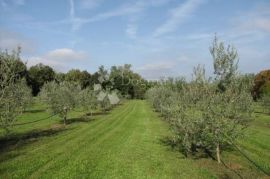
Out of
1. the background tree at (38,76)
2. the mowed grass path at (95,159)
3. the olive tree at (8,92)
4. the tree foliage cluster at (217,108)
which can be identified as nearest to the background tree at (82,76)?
the background tree at (38,76)

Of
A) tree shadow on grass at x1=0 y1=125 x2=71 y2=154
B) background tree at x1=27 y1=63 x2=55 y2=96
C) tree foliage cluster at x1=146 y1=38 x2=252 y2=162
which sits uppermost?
background tree at x1=27 y1=63 x2=55 y2=96

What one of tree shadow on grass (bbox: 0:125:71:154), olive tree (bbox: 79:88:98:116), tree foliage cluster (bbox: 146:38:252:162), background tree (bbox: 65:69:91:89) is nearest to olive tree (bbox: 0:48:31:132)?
tree shadow on grass (bbox: 0:125:71:154)

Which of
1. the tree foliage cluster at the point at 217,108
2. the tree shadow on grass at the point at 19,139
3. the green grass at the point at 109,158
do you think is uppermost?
the tree foliage cluster at the point at 217,108

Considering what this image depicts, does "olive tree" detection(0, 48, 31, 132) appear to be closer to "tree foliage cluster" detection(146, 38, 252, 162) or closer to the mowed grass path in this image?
the mowed grass path

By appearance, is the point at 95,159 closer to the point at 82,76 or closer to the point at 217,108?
the point at 217,108

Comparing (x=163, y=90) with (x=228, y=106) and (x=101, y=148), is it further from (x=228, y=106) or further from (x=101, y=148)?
(x=228, y=106)

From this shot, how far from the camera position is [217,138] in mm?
16953

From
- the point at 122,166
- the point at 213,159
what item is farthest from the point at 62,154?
the point at 213,159

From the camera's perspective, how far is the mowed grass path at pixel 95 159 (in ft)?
50.5

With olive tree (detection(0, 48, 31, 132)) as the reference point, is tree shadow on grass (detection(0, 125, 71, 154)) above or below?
below

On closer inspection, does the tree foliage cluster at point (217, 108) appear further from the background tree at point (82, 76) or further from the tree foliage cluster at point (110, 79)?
the background tree at point (82, 76)

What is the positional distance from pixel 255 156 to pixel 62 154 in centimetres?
1216

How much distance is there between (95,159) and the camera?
18.5 metres

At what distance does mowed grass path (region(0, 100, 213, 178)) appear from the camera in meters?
15.4
